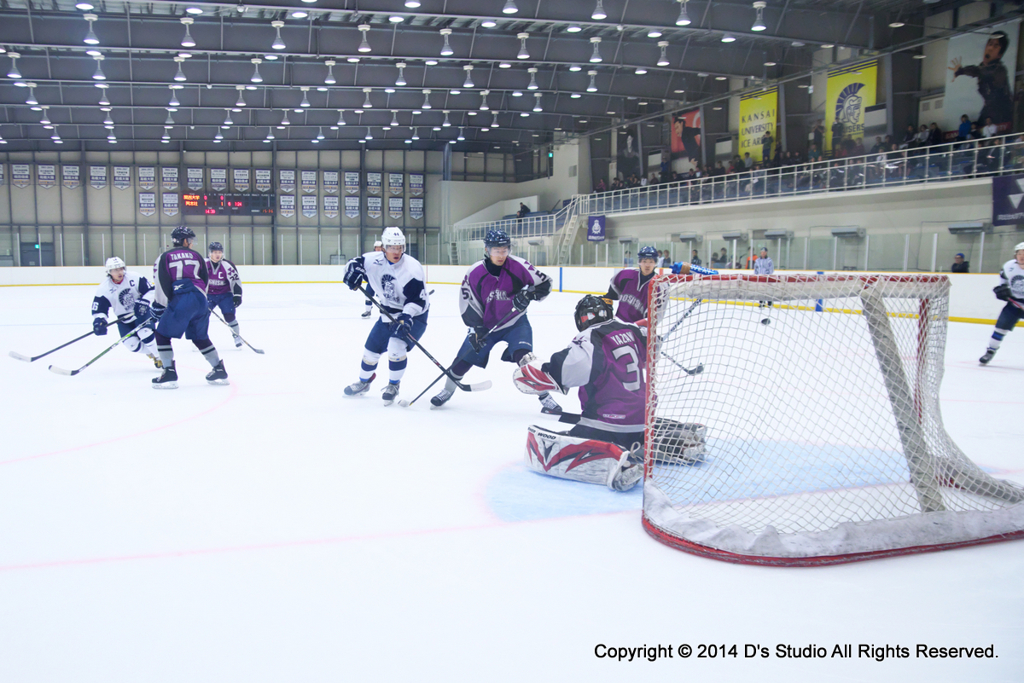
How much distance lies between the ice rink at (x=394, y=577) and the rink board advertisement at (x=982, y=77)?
40.0 ft

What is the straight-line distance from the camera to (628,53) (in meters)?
16.2

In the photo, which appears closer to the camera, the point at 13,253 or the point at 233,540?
the point at 233,540

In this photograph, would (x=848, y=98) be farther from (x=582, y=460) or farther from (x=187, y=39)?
(x=582, y=460)

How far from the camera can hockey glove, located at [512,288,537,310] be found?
473 cm

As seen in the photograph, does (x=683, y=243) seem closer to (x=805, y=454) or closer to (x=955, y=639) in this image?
(x=805, y=454)

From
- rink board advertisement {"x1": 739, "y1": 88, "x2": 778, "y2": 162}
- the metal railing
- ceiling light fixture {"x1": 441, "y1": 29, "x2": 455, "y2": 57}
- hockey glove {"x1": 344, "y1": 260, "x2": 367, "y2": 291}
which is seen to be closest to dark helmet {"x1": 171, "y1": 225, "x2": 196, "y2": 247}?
hockey glove {"x1": 344, "y1": 260, "x2": 367, "y2": 291}

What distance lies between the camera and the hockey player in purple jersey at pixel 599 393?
311 cm

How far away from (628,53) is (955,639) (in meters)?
16.0

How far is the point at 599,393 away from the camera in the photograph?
319cm

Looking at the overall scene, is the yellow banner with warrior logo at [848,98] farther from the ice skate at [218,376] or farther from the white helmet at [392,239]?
the ice skate at [218,376]

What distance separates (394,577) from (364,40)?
13.9m

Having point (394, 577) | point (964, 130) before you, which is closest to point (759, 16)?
point (964, 130)

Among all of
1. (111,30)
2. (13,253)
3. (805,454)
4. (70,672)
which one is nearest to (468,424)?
(805,454)

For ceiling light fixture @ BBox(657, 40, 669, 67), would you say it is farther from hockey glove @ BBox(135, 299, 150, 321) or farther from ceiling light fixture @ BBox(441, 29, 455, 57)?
hockey glove @ BBox(135, 299, 150, 321)
